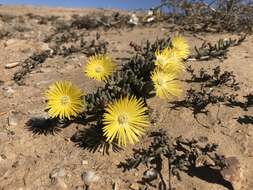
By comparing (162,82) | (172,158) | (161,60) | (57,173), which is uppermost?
(161,60)

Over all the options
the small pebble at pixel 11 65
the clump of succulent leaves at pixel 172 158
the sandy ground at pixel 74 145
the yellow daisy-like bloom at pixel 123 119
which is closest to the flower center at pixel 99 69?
the sandy ground at pixel 74 145

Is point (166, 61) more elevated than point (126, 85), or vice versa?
point (166, 61)

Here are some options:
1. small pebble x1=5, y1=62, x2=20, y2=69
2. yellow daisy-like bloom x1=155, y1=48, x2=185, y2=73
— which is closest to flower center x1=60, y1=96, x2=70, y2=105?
yellow daisy-like bloom x1=155, y1=48, x2=185, y2=73

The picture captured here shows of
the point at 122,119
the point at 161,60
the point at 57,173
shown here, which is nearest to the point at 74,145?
the point at 57,173

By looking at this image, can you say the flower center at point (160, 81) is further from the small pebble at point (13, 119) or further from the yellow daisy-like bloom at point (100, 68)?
the small pebble at point (13, 119)

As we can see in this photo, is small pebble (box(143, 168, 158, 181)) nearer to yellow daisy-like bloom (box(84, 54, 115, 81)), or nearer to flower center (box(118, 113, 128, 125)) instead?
flower center (box(118, 113, 128, 125))

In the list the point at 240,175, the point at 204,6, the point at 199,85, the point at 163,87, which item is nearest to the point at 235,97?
the point at 199,85

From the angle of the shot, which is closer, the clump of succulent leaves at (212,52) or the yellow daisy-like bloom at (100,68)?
the yellow daisy-like bloom at (100,68)

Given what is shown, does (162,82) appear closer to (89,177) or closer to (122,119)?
(122,119)

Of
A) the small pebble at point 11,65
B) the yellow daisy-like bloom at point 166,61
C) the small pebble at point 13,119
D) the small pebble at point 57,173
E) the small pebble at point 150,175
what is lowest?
the small pebble at point 57,173
